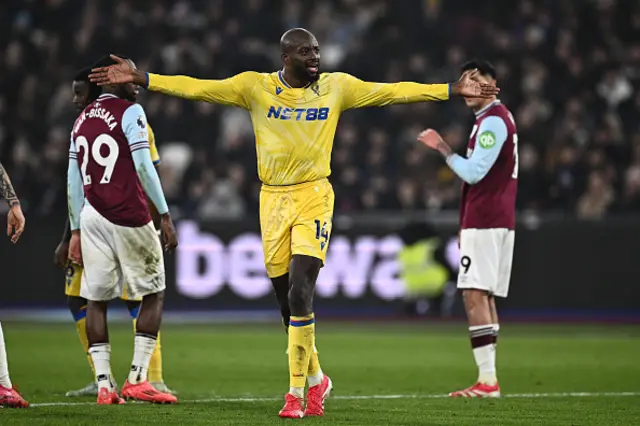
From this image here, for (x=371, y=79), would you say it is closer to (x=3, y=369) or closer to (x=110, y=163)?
(x=110, y=163)

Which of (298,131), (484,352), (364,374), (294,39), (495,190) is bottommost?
(364,374)

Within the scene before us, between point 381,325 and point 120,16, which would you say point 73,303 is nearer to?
point 381,325

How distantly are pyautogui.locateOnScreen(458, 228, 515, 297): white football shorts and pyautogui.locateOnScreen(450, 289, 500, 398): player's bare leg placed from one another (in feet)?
0.28

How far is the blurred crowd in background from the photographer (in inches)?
791

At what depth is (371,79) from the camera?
21578mm

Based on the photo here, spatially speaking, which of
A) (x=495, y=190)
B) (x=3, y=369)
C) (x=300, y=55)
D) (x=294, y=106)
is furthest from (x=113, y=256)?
(x=495, y=190)

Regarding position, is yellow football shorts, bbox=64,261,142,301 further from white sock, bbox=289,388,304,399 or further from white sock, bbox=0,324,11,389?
white sock, bbox=289,388,304,399

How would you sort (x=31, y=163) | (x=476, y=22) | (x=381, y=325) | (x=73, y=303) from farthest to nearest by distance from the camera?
(x=476, y=22)
(x=31, y=163)
(x=381, y=325)
(x=73, y=303)

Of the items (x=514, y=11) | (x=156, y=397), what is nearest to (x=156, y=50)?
(x=514, y=11)

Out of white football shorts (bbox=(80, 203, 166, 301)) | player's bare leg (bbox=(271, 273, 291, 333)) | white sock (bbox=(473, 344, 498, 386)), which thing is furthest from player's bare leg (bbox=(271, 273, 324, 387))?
white sock (bbox=(473, 344, 498, 386))

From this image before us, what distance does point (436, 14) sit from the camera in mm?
23156

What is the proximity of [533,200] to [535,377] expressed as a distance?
843 cm

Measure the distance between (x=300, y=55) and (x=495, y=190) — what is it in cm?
269

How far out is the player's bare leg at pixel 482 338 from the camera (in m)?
10.2
